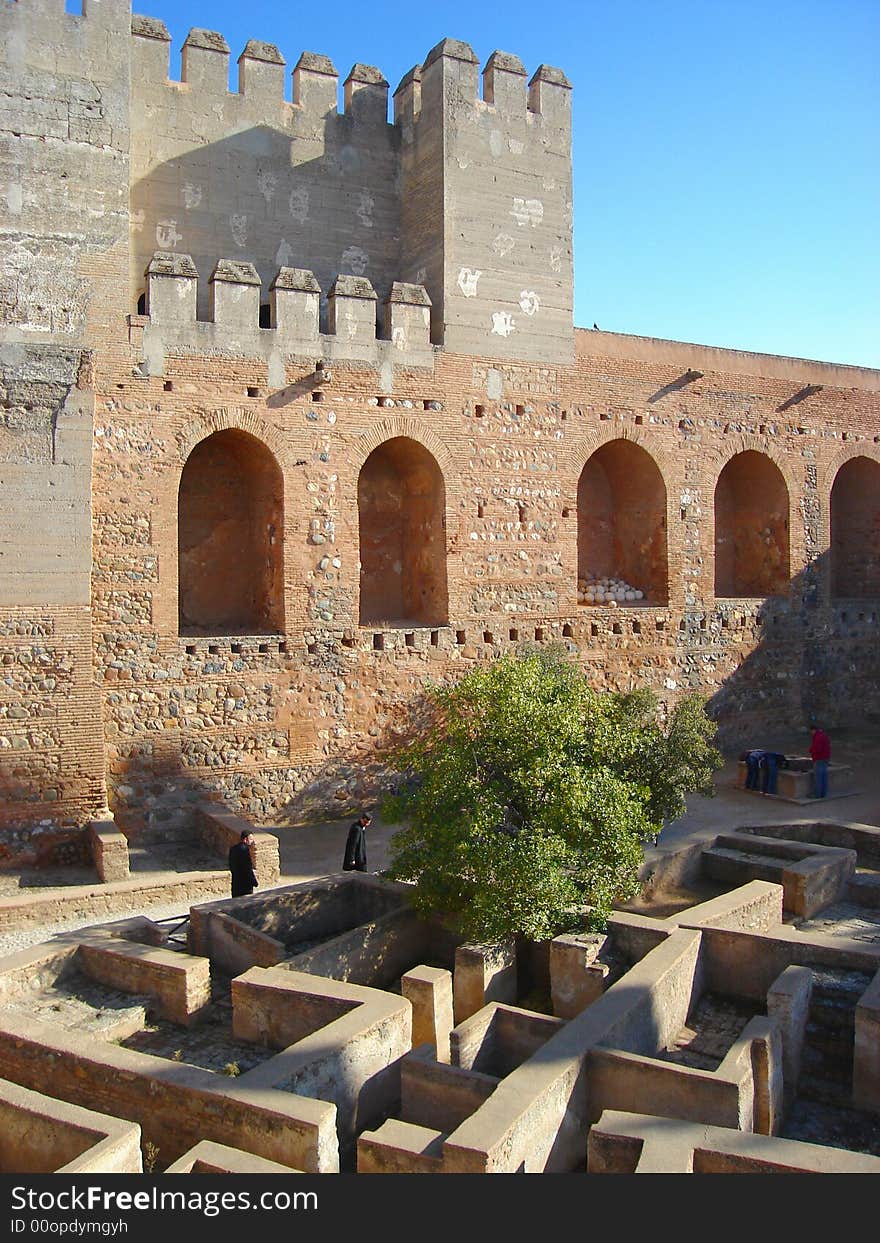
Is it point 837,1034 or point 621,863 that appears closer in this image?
point 837,1034

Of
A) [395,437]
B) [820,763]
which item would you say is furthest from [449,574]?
[820,763]

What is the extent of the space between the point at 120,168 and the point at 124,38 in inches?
58.3

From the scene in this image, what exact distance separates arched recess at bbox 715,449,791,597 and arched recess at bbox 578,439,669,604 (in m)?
2.12

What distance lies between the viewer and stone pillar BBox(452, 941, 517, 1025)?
307 inches

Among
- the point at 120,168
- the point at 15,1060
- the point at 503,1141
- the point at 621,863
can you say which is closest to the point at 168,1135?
the point at 15,1060

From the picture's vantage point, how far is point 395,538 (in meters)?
15.2

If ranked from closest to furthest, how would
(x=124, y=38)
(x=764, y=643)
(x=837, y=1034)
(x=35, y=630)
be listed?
(x=837, y=1034) → (x=35, y=630) → (x=124, y=38) → (x=764, y=643)

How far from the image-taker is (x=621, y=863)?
27.3 ft

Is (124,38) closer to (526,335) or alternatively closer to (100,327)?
(100,327)

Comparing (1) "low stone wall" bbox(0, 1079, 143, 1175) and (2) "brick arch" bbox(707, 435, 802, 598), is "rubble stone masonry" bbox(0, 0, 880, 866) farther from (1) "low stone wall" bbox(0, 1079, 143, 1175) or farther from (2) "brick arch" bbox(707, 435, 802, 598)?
(1) "low stone wall" bbox(0, 1079, 143, 1175)

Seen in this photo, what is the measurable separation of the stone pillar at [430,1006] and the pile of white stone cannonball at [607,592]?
9.41 m

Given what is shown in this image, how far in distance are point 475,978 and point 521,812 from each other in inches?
55.5

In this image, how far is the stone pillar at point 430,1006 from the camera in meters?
7.25

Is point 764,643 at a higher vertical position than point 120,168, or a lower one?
lower
